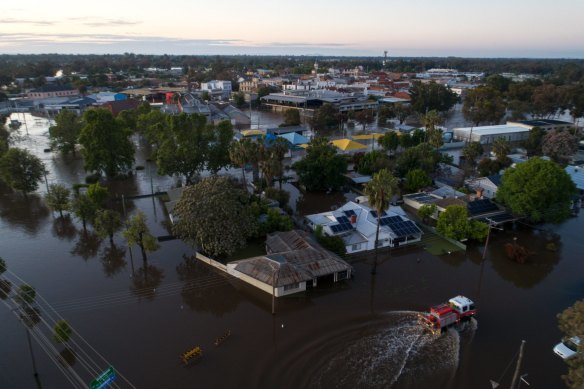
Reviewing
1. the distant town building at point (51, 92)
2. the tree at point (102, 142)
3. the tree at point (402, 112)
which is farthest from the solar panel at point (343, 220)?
the distant town building at point (51, 92)

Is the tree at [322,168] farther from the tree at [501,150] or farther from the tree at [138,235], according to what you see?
the tree at [501,150]

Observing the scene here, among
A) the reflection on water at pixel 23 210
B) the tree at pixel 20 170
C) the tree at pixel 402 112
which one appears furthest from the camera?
the tree at pixel 402 112

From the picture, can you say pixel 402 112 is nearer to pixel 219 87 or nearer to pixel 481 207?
pixel 481 207

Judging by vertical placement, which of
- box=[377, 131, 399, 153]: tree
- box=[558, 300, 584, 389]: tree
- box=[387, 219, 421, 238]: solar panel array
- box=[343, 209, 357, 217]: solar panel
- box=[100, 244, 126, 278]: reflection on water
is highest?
box=[558, 300, 584, 389]: tree

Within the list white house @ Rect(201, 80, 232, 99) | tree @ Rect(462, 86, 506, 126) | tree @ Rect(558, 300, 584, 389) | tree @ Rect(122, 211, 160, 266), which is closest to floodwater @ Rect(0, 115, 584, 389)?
tree @ Rect(122, 211, 160, 266)

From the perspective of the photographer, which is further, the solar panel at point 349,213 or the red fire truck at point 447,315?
the solar panel at point 349,213

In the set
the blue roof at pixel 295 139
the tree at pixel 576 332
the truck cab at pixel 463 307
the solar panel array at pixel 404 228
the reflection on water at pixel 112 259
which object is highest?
the tree at pixel 576 332

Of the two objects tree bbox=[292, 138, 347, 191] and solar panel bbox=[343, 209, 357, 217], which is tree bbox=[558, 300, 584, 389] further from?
tree bbox=[292, 138, 347, 191]

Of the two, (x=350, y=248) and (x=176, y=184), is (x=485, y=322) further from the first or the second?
(x=176, y=184)
